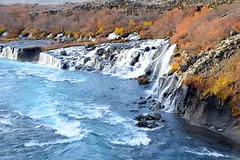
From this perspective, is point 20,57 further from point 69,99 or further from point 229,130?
point 229,130

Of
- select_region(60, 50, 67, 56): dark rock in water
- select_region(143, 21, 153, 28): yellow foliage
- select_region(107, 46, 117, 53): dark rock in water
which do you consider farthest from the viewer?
select_region(143, 21, 153, 28): yellow foliage

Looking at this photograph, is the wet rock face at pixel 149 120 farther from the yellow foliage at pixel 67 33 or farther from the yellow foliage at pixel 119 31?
the yellow foliage at pixel 67 33

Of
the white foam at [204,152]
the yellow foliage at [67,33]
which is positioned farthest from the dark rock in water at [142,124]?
the yellow foliage at [67,33]

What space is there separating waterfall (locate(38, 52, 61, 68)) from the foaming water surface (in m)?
15.2

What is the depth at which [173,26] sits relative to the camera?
6325 cm

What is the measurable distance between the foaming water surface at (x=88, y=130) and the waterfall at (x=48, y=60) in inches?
599

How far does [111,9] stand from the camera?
3666 inches

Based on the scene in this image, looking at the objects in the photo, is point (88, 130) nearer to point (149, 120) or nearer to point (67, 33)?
point (149, 120)

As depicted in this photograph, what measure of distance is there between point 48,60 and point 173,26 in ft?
70.7

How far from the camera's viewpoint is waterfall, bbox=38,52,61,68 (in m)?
56.5

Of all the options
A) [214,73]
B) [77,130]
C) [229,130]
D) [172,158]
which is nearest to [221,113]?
[229,130]

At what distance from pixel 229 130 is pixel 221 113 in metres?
1.50

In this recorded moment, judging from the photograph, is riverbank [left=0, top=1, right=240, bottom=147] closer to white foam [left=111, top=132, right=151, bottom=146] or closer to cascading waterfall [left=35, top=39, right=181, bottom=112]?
cascading waterfall [left=35, top=39, right=181, bottom=112]

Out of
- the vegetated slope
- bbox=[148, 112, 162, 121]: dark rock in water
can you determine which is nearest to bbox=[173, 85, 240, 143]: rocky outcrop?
the vegetated slope
